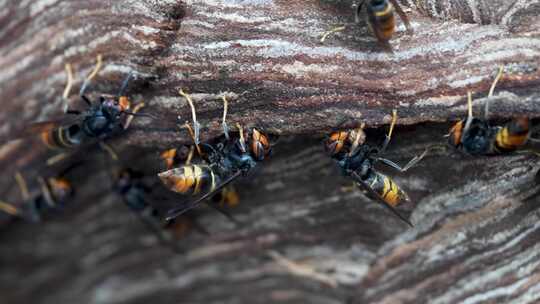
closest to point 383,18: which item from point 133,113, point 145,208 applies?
point 133,113

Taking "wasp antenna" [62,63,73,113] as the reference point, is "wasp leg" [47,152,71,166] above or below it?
below

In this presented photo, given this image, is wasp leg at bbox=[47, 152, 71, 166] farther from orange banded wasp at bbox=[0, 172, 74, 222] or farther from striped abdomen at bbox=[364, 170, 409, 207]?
striped abdomen at bbox=[364, 170, 409, 207]

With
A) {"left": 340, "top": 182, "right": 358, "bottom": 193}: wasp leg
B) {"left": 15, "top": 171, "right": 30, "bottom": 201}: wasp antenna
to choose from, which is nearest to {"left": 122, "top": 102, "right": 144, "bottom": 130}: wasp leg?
{"left": 15, "top": 171, "right": 30, "bottom": 201}: wasp antenna

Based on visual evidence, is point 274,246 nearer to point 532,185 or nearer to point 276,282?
point 276,282

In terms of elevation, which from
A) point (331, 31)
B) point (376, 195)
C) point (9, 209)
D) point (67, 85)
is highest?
point (331, 31)

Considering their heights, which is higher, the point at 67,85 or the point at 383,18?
the point at 383,18

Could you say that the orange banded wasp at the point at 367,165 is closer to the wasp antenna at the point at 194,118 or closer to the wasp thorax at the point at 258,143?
the wasp thorax at the point at 258,143

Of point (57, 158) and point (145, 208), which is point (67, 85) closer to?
point (57, 158)
